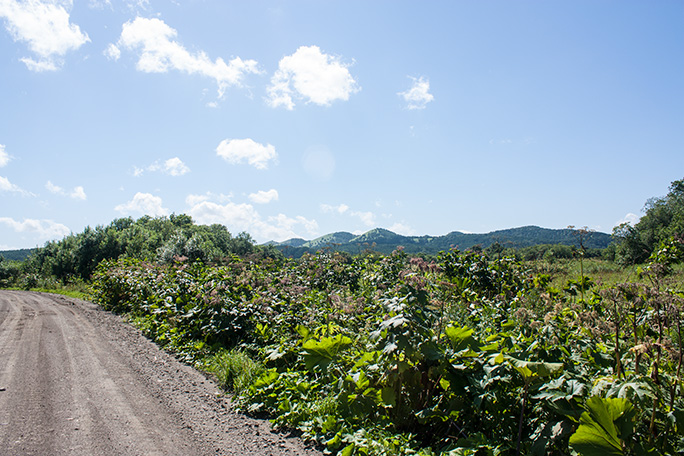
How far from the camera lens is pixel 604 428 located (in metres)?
2.05

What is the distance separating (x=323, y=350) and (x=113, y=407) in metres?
3.05

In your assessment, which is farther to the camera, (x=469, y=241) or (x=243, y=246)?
(x=469, y=241)

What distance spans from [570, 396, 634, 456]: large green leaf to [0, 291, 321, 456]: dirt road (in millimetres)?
2517

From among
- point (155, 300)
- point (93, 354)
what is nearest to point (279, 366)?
point (93, 354)

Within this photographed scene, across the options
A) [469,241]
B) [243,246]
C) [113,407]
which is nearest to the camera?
[113,407]

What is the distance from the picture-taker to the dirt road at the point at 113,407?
372 cm

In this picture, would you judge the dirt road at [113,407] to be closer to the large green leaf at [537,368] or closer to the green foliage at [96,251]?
the large green leaf at [537,368]

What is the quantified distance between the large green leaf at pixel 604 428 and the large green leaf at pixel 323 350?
212 centimetres

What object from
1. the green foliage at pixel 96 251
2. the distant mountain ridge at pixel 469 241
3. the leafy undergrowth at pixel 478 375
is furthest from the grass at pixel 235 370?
the green foliage at pixel 96 251

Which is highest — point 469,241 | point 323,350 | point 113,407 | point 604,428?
point 469,241

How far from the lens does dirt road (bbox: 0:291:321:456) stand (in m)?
3.72

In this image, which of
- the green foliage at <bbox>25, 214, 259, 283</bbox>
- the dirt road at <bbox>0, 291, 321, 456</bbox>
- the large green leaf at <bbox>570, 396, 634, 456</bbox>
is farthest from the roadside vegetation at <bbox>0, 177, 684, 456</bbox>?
the green foliage at <bbox>25, 214, 259, 283</bbox>

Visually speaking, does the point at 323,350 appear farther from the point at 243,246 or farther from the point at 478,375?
the point at 243,246

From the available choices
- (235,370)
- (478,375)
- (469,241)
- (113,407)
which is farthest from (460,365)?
(469,241)
